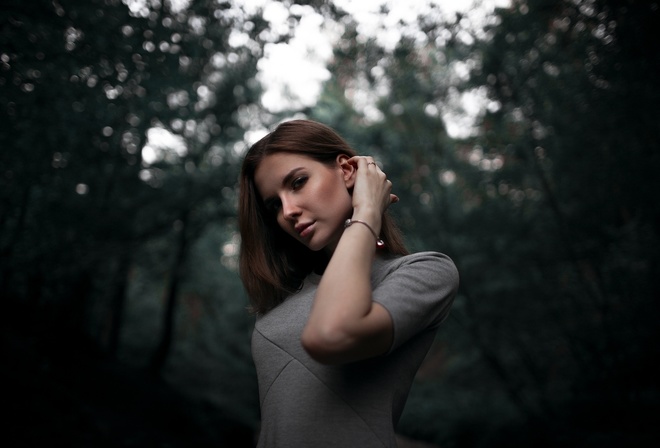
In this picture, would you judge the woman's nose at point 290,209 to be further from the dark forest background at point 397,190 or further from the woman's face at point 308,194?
the dark forest background at point 397,190

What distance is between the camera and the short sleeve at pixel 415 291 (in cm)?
133

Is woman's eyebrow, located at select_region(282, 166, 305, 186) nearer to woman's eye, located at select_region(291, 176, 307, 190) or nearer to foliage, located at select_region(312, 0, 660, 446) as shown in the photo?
woman's eye, located at select_region(291, 176, 307, 190)

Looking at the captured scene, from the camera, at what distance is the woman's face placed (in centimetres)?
169

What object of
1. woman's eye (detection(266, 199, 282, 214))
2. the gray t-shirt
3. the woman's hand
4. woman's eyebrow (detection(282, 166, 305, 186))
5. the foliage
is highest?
woman's eyebrow (detection(282, 166, 305, 186))

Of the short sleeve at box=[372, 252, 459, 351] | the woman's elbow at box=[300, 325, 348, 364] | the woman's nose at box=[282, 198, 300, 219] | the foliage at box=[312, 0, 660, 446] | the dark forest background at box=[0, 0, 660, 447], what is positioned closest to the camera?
the woman's elbow at box=[300, 325, 348, 364]

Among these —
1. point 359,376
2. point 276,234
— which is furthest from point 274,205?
point 359,376

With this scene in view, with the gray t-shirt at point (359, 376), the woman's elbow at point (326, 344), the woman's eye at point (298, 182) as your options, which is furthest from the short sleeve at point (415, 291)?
the woman's eye at point (298, 182)

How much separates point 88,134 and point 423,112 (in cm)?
829

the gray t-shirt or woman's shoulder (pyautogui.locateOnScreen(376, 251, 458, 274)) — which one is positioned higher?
woman's shoulder (pyautogui.locateOnScreen(376, 251, 458, 274))

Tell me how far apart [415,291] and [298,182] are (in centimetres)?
64

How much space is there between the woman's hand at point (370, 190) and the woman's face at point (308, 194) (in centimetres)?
9

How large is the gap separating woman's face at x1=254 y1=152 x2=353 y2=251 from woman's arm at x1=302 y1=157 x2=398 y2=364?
0.28 m

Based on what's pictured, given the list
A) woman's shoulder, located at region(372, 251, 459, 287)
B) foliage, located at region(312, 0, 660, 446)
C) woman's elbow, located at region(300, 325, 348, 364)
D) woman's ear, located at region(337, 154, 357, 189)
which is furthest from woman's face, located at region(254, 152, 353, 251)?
foliage, located at region(312, 0, 660, 446)

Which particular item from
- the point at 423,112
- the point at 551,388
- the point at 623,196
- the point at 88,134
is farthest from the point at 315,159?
the point at 551,388
